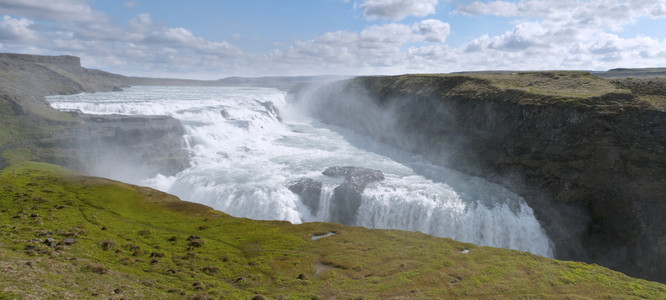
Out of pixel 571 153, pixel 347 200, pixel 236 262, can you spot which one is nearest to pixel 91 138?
pixel 347 200

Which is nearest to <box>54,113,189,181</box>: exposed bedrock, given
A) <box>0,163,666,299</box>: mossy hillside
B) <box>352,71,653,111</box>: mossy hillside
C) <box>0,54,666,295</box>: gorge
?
<box>0,54,666,295</box>: gorge

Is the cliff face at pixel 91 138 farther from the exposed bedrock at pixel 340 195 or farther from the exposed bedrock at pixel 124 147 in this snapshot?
the exposed bedrock at pixel 340 195

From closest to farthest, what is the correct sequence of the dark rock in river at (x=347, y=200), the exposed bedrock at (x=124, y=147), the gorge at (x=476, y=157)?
the gorge at (x=476, y=157), the dark rock in river at (x=347, y=200), the exposed bedrock at (x=124, y=147)

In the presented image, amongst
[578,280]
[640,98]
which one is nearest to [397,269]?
[578,280]

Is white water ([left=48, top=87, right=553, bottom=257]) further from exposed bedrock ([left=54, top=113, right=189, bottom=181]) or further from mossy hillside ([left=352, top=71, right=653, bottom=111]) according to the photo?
mossy hillside ([left=352, top=71, right=653, bottom=111])

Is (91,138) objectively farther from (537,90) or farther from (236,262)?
(537,90)

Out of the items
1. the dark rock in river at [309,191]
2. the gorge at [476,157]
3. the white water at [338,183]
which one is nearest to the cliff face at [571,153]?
the gorge at [476,157]
